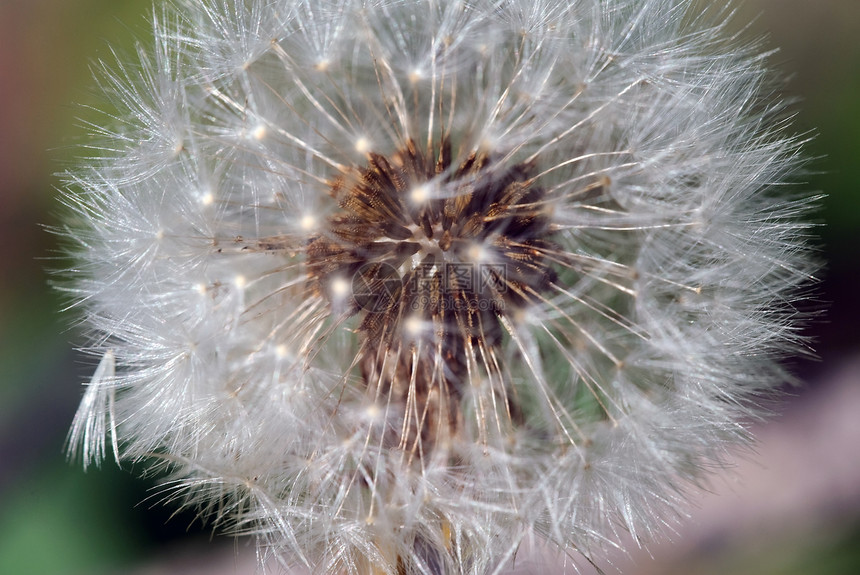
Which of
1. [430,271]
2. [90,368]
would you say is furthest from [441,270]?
[90,368]

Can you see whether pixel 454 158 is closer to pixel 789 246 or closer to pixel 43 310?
pixel 789 246

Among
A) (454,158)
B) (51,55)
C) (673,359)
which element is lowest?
(673,359)

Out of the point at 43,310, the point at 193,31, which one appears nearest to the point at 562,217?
the point at 193,31

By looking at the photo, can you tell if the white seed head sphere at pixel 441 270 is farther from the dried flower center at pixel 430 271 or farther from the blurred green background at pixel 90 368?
the blurred green background at pixel 90 368

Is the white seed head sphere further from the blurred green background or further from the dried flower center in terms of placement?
the blurred green background

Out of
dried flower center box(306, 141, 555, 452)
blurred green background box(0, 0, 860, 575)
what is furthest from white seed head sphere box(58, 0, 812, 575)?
blurred green background box(0, 0, 860, 575)

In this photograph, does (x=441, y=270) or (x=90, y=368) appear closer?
(x=441, y=270)

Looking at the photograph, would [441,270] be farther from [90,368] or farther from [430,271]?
[90,368]
